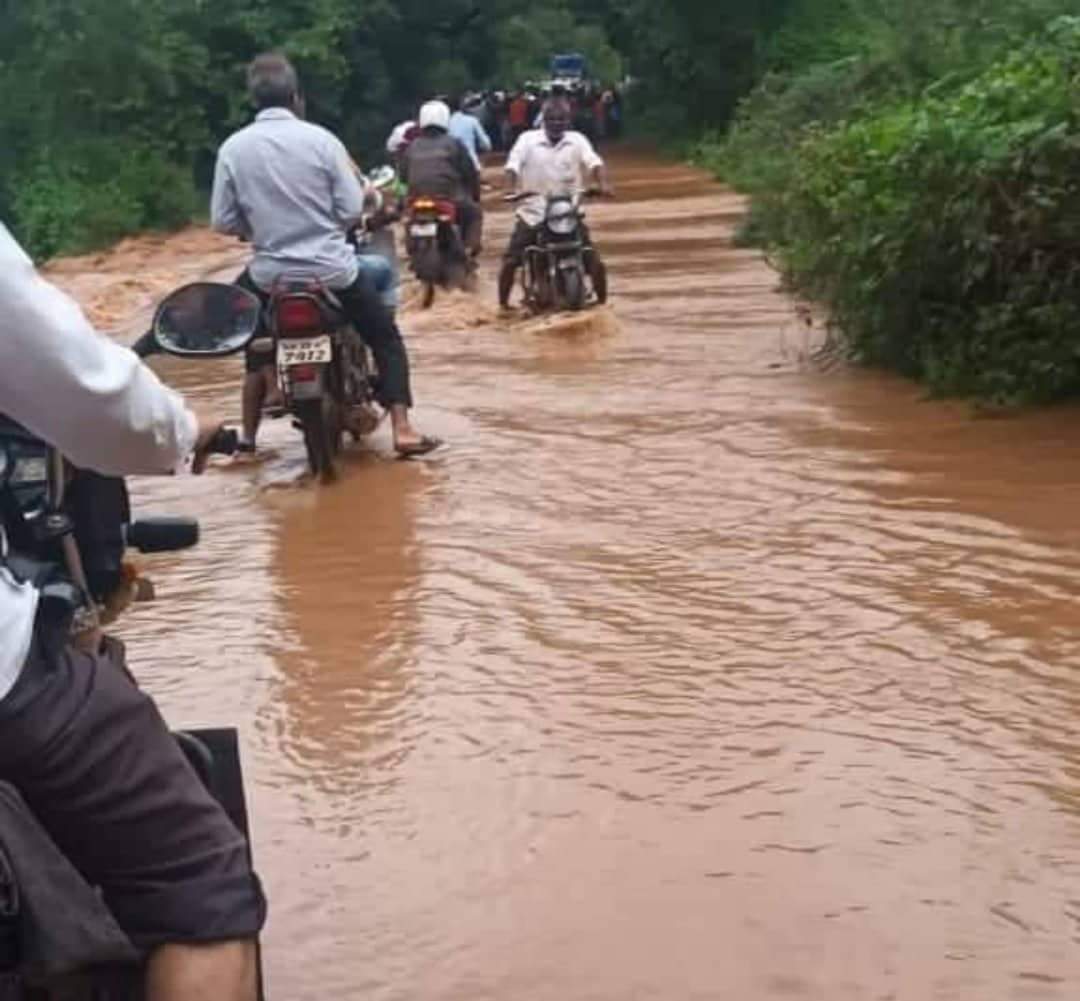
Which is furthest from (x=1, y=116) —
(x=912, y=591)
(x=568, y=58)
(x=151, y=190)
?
(x=912, y=591)

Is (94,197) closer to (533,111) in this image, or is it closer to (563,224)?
(533,111)

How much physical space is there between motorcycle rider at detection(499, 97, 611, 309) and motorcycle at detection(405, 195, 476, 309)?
1274mm

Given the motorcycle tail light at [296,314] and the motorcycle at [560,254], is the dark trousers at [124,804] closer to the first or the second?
the motorcycle tail light at [296,314]

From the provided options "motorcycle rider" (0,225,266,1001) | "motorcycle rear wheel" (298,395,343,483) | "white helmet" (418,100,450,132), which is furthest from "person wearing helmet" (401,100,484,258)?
"motorcycle rider" (0,225,266,1001)

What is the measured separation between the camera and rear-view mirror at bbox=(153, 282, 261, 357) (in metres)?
3.79

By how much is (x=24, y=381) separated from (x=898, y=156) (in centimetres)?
846

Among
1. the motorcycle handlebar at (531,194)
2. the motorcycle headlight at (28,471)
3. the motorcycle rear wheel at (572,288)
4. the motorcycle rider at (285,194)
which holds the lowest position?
the motorcycle rear wheel at (572,288)

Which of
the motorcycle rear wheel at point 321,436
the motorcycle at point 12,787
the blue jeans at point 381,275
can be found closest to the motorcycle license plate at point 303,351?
the motorcycle rear wheel at point 321,436

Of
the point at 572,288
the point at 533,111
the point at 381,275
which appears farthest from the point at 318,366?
the point at 533,111

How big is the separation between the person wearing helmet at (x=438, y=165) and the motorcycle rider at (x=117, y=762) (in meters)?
14.4

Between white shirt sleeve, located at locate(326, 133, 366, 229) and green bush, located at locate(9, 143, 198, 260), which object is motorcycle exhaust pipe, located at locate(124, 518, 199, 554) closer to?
Result: white shirt sleeve, located at locate(326, 133, 366, 229)

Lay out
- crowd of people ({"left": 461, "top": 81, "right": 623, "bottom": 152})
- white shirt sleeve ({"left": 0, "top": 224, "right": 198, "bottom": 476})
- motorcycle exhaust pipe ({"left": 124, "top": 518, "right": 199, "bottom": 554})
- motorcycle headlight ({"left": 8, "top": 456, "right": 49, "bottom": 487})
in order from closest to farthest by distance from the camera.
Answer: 1. white shirt sleeve ({"left": 0, "top": 224, "right": 198, "bottom": 476})
2. motorcycle headlight ({"left": 8, "top": 456, "right": 49, "bottom": 487})
3. motorcycle exhaust pipe ({"left": 124, "top": 518, "right": 199, "bottom": 554})
4. crowd of people ({"left": 461, "top": 81, "right": 623, "bottom": 152})

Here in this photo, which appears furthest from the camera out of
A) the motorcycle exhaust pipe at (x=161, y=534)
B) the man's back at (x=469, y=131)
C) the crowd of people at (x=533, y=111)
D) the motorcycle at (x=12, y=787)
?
the crowd of people at (x=533, y=111)

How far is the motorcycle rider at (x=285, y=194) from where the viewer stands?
9312mm
